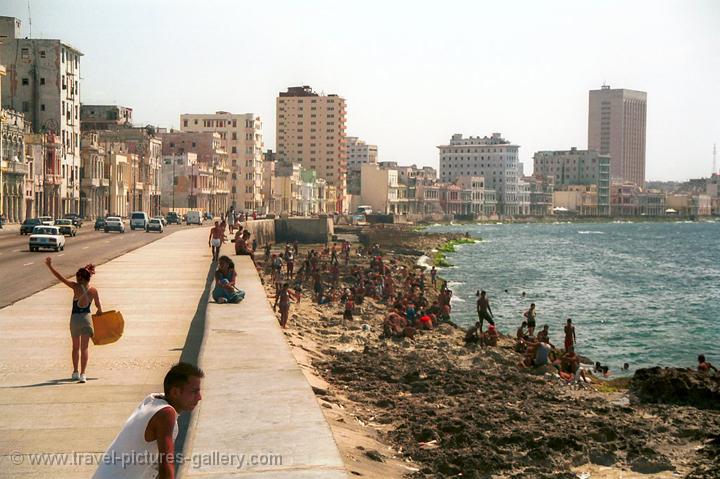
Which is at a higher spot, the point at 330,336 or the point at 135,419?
the point at 135,419

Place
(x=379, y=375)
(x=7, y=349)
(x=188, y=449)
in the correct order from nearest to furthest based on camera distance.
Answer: (x=188, y=449)
(x=7, y=349)
(x=379, y=375)

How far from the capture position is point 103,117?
13450 centimetres

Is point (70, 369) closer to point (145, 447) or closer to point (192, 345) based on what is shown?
point (192, 345)

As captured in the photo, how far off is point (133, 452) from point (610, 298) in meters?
58.3


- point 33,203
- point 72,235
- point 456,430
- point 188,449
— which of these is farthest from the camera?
point 33,203

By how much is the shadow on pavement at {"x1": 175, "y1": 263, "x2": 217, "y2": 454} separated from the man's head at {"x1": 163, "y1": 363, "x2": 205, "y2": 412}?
3.41m

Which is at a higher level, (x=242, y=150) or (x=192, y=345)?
(x=242, y=150)

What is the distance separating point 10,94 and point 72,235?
44.6 metres

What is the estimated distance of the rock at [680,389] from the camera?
22641mm

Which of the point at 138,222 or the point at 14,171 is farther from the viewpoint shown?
the point at 14,171

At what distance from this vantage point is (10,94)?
10225 cm

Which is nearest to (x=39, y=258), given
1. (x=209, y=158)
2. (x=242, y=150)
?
(x=209, y=158)

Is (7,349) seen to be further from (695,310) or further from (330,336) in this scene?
(695,310)

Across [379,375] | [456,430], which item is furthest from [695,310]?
[456,430]
